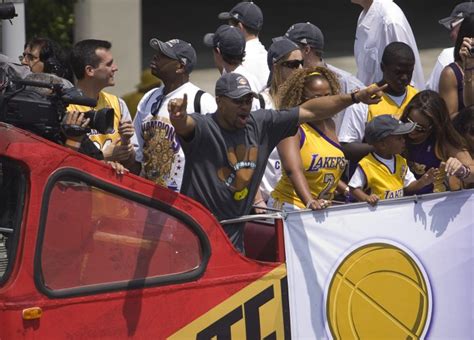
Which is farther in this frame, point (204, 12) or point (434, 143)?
point (204, 12)

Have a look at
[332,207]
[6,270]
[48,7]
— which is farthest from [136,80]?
[6,270]

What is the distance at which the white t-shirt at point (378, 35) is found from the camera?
26.8ft

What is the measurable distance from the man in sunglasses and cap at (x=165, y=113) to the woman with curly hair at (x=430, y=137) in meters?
1.19

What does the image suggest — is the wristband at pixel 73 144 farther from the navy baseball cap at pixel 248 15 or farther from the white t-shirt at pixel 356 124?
the navy baseball cap at pixel 248 15

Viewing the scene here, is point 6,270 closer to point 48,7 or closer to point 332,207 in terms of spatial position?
point 332,207

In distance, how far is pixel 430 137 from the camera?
652 cm

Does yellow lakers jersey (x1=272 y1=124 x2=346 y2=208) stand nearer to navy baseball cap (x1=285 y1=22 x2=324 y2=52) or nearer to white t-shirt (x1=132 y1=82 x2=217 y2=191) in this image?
white t-shirt (x1=132 y1=82 x2=217 y2=191)

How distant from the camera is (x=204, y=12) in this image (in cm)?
1720

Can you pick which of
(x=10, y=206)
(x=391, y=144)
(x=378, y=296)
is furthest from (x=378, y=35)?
(x=10, y=206)

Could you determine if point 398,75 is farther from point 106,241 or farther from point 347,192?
point 106,241

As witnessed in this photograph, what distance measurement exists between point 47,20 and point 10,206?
8.58 metres

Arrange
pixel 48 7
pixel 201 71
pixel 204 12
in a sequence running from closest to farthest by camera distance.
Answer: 1. pixel 48 7
2. pixel 201 71
3. pixel 204 12

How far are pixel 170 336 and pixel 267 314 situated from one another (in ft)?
1.64

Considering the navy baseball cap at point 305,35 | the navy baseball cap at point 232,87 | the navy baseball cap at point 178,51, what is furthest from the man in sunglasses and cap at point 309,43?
the navy baseball cap at point 232,87
